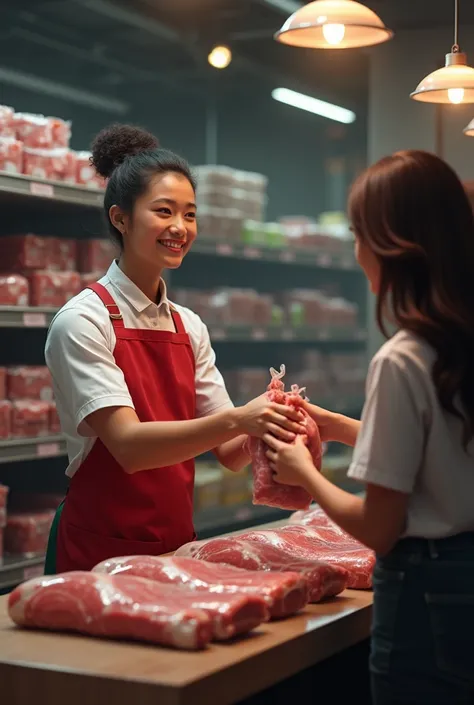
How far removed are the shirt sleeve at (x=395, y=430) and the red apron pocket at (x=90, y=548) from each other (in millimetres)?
1007

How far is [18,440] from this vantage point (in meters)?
4.29

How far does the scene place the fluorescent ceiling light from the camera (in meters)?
9.50

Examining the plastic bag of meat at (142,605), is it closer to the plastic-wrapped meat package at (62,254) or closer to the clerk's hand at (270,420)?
the clerk's hand at (270,420)

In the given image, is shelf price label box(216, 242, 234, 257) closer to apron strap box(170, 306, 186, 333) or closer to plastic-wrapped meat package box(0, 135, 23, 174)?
plastic-wrapped meat package box(0, 135, 23, 174)

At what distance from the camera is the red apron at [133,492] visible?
2809 mm

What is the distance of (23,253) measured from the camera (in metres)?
4.56

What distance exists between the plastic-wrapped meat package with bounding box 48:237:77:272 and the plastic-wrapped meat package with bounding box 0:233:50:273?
0.03 metres

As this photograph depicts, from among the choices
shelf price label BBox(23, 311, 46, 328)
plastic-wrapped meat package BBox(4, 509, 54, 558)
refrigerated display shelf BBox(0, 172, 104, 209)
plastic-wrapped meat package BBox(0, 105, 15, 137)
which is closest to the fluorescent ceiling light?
refrigerated display shelf BBox(0, 172, 104, 209)

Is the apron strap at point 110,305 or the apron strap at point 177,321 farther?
the apron strap at point 177,321

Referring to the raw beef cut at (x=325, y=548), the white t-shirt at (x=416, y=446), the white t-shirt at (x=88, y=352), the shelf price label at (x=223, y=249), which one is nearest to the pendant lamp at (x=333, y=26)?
the white t-shirt at (x=88, y=352)

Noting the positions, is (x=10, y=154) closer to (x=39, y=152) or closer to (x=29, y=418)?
(x=39, y=152)

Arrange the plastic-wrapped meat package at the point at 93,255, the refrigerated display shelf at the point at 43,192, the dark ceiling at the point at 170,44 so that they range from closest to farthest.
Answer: the refrigerated display shelf at the point at 43,192
the plastic-wrapped meat package at the point at 93,255
the dark ceiling at the point at 170,44

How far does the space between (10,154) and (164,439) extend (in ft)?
6.91

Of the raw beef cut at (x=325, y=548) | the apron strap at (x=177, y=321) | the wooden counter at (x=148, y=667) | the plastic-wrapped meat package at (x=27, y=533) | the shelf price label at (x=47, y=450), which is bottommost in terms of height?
the plastic-wrapped meat package at (x=27, y=533)
